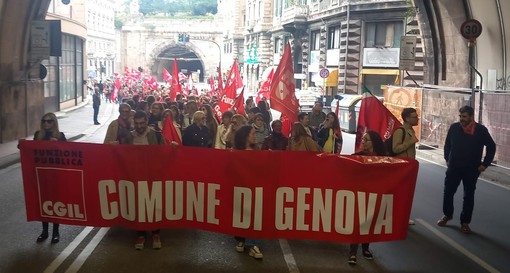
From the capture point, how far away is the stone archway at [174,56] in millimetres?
85062

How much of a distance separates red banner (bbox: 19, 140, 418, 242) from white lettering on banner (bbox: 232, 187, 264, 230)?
11mm

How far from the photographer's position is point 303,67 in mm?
42406

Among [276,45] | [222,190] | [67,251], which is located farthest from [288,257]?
[276,45]

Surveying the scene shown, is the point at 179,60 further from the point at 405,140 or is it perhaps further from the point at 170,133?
the point at 405,140

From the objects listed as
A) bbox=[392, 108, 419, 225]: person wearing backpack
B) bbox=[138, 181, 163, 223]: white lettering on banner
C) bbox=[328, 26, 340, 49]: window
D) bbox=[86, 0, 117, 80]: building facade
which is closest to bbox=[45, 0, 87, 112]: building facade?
bbox=[328, 26, 340, 49]: window

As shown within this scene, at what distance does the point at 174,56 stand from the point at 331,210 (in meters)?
78.2

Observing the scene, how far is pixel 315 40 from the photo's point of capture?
4028cm

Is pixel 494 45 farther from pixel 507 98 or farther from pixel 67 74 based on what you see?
pixel 67 74

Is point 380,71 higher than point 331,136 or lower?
higher

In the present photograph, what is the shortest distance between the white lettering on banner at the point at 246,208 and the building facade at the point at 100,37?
61.5 metres

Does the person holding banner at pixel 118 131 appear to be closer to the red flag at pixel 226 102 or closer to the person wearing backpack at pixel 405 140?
the person wearing backpack at pixel 405 140

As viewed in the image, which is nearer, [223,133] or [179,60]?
[223,133]

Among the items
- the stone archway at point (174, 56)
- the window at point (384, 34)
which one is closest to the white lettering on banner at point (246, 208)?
the window at point (384, 34)

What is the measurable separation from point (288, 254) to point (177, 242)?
1425 mm
